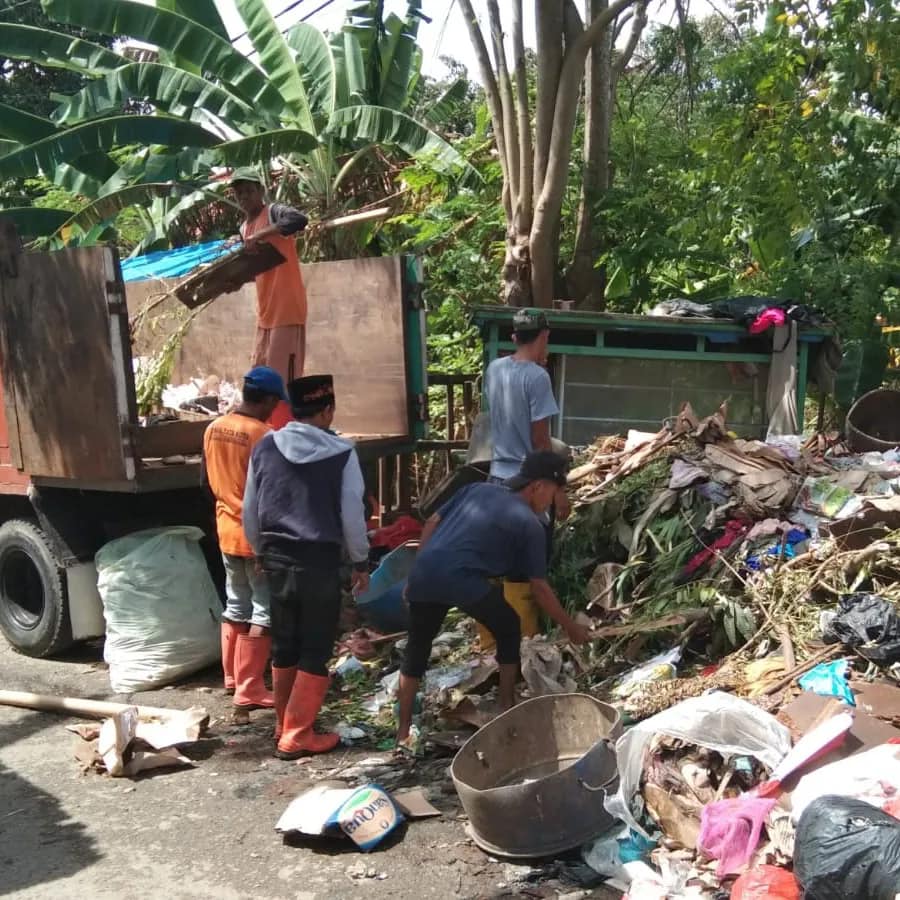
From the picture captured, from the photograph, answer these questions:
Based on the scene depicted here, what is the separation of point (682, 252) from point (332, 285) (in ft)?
14.6

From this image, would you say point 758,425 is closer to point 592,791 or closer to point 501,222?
point 501,222

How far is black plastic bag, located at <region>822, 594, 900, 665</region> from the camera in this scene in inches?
159

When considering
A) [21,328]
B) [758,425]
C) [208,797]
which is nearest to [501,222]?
[758,425]

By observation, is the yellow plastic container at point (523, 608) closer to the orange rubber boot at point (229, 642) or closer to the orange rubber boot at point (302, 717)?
the orange rubber boot at point (302, 717)

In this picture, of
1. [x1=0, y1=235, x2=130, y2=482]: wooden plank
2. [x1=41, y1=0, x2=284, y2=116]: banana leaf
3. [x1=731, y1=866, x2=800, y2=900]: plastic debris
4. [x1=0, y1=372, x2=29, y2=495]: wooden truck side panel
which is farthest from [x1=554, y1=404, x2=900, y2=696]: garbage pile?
[x1=41, y1=0, x2=284, y2=116]: banana leaf

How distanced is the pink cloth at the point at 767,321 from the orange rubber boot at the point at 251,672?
14.9ft

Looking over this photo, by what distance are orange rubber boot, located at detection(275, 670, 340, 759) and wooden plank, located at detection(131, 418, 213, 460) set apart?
5.48 ft

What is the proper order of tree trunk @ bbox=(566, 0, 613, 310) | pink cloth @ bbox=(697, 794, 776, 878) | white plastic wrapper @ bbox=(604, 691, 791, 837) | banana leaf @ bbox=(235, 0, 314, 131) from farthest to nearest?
1. banana leaf @ bbox=(235, 0, 314, 131)
2. tree trunk @ bbox=(566, 0, 613, 310)
3. white plastic wrapper @ bbox=(604, 691, 791, 837)
4. pink cloth @ bbox=(697, 794, 776, 878)

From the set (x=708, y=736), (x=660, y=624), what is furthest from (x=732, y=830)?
(x=660, y=624)

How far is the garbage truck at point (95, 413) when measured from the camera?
5348mm

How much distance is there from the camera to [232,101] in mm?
10562

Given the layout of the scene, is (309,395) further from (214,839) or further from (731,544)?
(731,544)

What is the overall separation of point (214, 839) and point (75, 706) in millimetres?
1595

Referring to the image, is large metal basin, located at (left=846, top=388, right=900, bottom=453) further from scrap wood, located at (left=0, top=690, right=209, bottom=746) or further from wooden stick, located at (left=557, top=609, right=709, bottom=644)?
scrap wood, located at (left=0, top=690, right=209, bottom=746)
